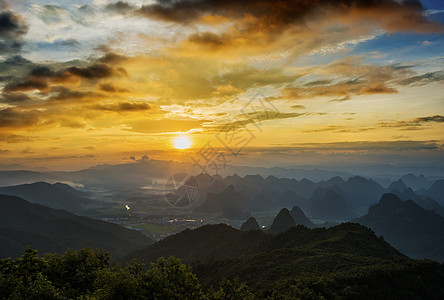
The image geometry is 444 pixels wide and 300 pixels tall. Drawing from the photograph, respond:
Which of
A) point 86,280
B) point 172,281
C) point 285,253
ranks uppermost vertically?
point 86,280

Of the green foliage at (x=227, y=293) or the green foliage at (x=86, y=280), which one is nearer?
the green foliage at (x=86, y=280)

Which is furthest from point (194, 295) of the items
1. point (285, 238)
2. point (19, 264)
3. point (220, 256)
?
point (220, 256)

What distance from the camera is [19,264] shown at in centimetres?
3119

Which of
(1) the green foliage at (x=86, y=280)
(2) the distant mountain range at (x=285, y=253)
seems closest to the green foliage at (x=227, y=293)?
(1) the green foliage at (x=86, y=280)

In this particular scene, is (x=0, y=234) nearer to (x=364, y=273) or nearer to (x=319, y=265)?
(x=319, y=265)

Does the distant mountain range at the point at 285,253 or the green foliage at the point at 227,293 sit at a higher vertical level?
the green foliage at the point at 227,293

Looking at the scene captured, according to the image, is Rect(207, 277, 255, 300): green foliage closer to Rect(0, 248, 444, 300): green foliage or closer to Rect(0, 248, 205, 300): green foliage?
Rect(0, 248, 444, 300): green foliage

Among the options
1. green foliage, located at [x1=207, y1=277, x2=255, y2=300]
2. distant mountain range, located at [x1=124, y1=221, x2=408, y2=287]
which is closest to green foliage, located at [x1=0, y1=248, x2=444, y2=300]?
green foliage, located at [x1=207, y1=277, x2=255, y2=300]

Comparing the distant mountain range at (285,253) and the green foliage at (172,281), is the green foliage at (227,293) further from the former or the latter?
the distant mountain range at (285,253)

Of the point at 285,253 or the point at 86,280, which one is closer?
the point at 86,280

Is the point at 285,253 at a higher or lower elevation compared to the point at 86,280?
lower

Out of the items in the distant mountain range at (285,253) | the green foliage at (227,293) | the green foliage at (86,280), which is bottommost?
the distant mountain range at (285,253)

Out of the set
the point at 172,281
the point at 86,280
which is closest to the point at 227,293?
the point at 172,281

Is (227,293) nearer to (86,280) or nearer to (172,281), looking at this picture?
(172,281)
